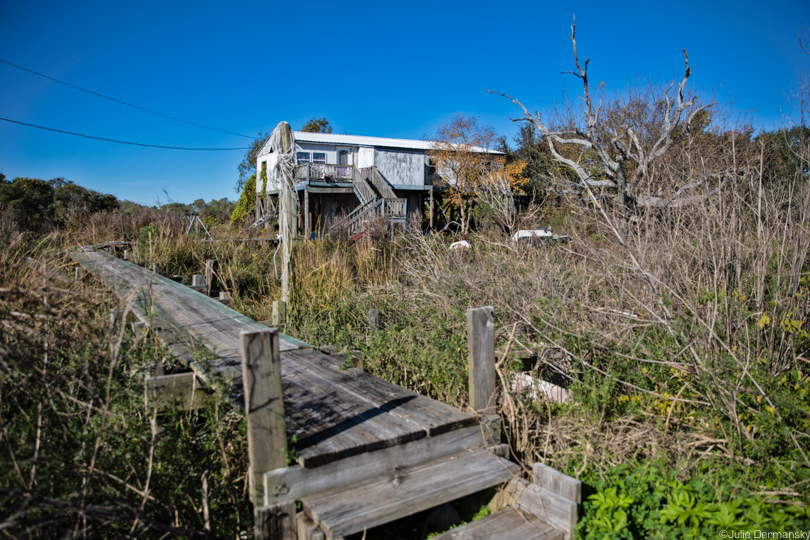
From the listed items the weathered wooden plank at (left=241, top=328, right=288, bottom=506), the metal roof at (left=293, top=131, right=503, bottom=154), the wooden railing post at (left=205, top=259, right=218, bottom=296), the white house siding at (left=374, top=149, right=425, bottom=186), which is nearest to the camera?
the weathered wooden plank at (left=241, top=328, right=288, bottom=506)

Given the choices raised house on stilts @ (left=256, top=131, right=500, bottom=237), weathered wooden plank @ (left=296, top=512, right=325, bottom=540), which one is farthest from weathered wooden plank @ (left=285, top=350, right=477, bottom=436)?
raised house on stilts @ (left=256, top=131, right=500, bottom=237)

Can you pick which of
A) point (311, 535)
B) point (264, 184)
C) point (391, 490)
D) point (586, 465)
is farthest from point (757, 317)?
point (264, 184)

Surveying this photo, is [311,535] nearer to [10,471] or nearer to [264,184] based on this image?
[10,471]

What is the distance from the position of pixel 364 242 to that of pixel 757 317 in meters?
5.76

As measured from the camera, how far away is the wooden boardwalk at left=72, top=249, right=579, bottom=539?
2.39 metres

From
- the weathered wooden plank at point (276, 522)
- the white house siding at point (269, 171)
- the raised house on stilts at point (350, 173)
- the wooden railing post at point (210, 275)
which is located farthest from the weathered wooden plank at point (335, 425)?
the white house siding at point (269, 171)

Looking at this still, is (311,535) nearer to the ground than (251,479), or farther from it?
nearer to the ground

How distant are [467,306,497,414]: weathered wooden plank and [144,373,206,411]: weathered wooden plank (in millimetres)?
1825

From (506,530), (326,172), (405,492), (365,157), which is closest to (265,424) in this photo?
(405,492)

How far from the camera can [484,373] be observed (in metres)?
3.17

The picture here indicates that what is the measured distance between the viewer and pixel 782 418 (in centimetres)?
309

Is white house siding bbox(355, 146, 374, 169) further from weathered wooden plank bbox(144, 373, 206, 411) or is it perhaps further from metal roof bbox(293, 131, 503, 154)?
weathered wooden plank bbox(144, 373, 206, 411)

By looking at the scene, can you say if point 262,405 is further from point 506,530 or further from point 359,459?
point 506,530

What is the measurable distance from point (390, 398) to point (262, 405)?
1180 millimetres
